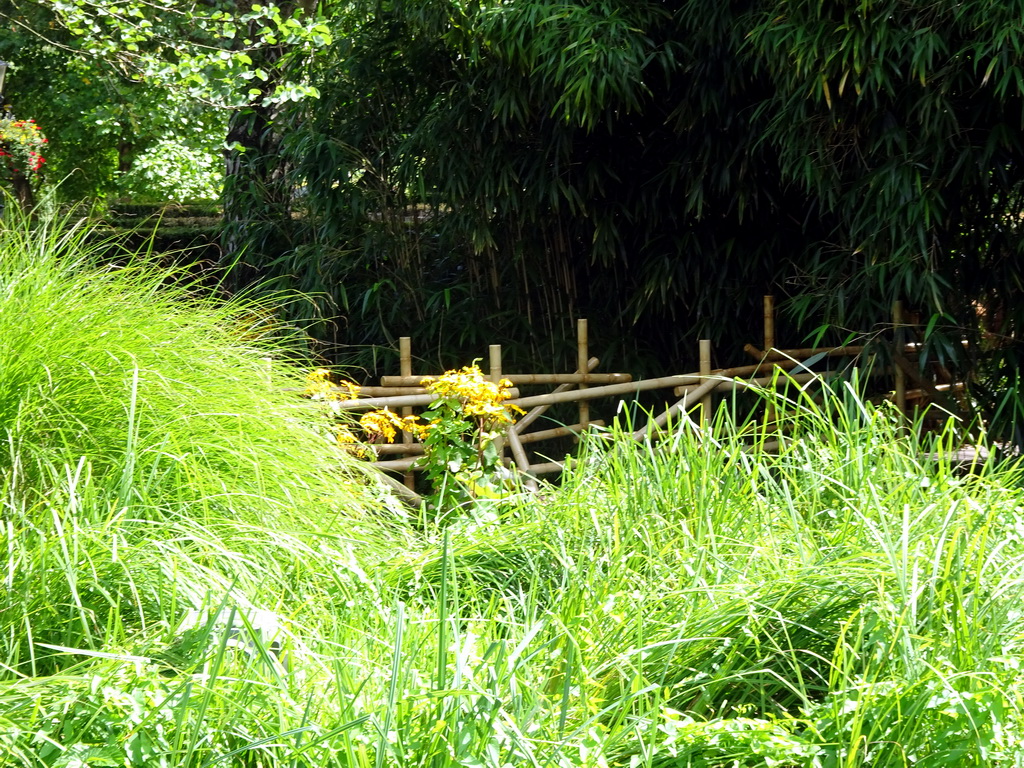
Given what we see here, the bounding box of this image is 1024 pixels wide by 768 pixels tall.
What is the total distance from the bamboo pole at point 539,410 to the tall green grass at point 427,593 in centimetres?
156

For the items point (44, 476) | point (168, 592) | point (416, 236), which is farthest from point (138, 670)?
point (416, 236)

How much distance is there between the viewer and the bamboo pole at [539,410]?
4418mm

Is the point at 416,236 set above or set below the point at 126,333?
above

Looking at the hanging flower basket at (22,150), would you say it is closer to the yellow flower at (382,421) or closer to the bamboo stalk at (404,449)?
the yellow flower at (382,421)

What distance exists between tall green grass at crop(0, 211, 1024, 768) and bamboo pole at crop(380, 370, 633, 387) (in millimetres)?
1466

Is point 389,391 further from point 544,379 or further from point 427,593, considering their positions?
point 427,593

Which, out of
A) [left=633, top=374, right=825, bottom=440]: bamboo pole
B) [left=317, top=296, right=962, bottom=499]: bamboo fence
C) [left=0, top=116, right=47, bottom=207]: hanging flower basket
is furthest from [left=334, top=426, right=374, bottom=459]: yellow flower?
[left=0, top=116, right=47, bottom=207]: hanging flower basket

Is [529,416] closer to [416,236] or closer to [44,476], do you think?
[416,236]

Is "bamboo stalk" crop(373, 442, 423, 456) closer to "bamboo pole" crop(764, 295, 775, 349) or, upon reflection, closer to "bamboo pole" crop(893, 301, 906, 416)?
"bamboo pole" crop(764, 295, 775, 349)

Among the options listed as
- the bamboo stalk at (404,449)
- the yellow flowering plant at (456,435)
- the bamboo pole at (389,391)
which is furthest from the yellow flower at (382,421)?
the bamboo stalk at (404,449)

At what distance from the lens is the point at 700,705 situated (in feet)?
5.99

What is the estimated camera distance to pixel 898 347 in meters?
4.63

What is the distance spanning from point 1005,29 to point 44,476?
341 cm

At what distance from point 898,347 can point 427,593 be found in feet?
9.76
